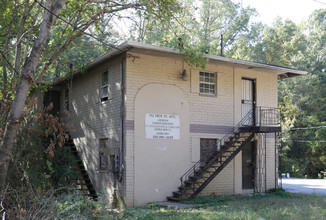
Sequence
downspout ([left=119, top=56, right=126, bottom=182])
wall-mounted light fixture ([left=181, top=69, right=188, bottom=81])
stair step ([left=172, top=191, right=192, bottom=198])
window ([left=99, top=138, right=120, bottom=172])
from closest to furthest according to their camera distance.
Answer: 1. downspout ([left=119, top=56, right=126, bottom=182])
2. stair step ([left=172, top=191, right=192, bottom=198])
3. window ([left=99, top=138, right=120, bottom=172])
4. wall-mounted light fixture ([left=181, top=69, right=188, bottom=81])

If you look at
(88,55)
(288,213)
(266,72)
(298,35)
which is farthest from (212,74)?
(298,35)

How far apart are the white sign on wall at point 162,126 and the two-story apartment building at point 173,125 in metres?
0.04

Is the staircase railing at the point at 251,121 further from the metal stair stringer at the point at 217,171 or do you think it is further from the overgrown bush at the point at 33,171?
the overgrown bush at the point at 33,171

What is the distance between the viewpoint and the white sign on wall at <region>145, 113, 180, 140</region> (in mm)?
14447

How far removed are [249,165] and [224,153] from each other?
229 centimetres

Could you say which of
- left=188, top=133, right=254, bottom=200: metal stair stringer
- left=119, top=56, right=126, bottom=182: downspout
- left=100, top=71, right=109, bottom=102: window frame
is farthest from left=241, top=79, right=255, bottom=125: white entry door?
left=100, top=71, right=109, bottom=102: window frame

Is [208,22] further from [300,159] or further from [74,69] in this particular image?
[74,69]

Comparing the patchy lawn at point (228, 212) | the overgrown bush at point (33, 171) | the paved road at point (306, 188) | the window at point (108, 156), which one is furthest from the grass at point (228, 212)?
the paved road at point (306, 188)

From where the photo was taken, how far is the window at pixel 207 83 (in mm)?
16109

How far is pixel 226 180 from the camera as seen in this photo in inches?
633

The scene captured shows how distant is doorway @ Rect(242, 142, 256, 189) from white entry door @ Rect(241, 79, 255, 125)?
122 centimetres

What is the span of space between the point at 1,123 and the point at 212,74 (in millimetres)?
8823

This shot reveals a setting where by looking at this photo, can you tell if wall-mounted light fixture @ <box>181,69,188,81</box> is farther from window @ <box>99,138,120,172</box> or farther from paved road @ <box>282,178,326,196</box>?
paved road @ <box>282,178,326,196</box>

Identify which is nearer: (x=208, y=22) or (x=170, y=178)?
(x=170, y=178)
